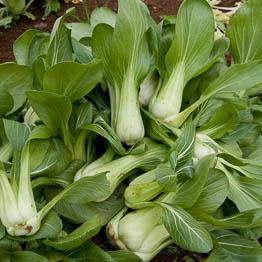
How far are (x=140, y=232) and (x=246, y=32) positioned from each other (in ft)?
2.50

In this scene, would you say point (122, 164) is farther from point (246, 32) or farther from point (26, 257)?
point (246, 32)

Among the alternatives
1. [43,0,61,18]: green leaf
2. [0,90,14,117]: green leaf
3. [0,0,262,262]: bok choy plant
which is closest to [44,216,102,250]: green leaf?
A: [0,0,262,262]: bok choy plant

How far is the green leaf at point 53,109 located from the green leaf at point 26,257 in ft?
1.17

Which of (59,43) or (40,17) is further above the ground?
(59,43)

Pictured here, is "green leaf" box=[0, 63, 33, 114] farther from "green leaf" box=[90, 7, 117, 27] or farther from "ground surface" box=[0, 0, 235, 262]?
"ground surface" box=[0, 0, 235, 262]

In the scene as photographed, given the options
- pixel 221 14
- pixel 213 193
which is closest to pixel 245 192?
pixel 213 193

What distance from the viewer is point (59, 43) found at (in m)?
1.63

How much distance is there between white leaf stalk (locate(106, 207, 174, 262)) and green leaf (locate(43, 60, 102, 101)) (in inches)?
14.4

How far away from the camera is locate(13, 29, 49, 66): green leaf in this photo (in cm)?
183

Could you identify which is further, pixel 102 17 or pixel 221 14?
pixel 221 14

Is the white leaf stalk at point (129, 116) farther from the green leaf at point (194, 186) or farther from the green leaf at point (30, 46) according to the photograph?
the green leaf at point (30, 46)

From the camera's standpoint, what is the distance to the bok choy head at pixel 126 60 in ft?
5.43

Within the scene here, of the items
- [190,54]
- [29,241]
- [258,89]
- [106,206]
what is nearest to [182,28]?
[190,54]

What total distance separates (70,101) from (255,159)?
0.63 metres
